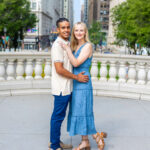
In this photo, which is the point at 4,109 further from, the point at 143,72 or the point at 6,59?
the point at 143,72

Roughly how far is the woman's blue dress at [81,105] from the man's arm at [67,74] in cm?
10

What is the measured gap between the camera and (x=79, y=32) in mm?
3828

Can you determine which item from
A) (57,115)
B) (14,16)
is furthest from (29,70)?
(14,16)

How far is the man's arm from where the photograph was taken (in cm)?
368

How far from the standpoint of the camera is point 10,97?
296 inches

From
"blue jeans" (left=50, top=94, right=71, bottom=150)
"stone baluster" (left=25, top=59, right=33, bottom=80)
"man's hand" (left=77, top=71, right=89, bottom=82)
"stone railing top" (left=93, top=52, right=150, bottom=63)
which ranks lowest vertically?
"blue jeans" (left=50, top=94, right=71, bottom=150)

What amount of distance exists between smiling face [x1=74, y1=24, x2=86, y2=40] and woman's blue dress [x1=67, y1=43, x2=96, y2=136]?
0.17 meters

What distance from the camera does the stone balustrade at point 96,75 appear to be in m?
7.48

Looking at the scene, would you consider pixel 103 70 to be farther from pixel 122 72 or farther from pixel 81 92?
pixel 81 92

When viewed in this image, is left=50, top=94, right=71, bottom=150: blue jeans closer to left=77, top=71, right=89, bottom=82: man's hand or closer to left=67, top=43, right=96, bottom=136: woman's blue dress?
left=67, top=43, right=96, bottom=136: woman's blue dress

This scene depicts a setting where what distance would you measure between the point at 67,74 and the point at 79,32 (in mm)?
656

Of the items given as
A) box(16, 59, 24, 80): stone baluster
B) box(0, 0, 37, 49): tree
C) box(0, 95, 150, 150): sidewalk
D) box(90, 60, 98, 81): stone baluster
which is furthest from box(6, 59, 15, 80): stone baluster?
box(0, 0, 37, 49): tree

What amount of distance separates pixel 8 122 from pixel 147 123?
2987 mm

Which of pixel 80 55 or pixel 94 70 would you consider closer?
pixel 80 55
